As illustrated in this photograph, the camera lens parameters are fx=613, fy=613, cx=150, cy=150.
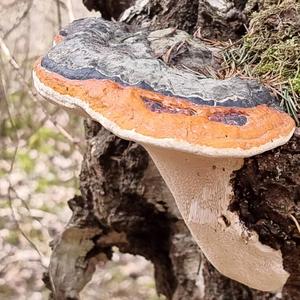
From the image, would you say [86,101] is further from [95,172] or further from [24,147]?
[24,147]

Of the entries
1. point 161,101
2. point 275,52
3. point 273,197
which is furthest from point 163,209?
point 161,101

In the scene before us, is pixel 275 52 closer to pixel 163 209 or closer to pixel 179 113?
pixel 179 113

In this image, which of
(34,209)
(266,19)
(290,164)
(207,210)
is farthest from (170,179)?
(34,209)

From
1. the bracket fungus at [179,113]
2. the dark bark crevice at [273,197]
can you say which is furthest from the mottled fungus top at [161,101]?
the dark bark crevice at [273,197]

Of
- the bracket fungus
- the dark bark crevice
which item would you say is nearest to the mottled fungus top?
the bracket fungus

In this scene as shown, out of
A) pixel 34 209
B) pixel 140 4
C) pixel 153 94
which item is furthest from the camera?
pixel 34 209

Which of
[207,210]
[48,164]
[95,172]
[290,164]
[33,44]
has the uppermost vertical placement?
[290,164]

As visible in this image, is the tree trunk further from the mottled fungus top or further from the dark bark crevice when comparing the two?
the mottled fungus top

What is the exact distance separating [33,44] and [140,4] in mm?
3419

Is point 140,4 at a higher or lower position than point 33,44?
higher

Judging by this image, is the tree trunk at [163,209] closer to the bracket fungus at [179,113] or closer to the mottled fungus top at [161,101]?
the bracket fungus at [179,113]

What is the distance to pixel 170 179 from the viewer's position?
1634mm

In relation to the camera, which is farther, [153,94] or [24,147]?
[24,147]

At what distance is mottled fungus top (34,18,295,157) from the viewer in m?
1.22
